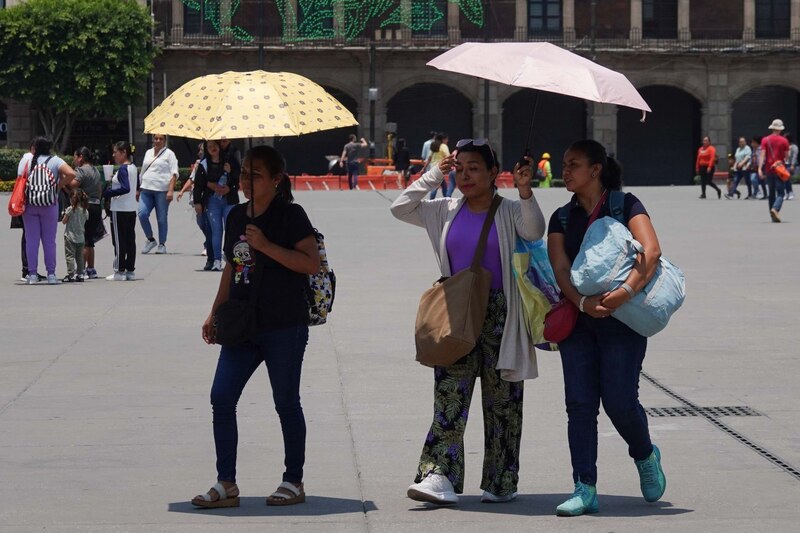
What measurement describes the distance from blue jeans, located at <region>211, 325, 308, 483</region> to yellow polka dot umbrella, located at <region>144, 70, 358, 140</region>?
90cm

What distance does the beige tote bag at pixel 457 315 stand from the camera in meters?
6.39

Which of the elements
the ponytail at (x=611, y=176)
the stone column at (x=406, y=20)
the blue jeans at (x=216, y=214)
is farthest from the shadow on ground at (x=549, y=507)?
the stone column at (x=406, y=20)

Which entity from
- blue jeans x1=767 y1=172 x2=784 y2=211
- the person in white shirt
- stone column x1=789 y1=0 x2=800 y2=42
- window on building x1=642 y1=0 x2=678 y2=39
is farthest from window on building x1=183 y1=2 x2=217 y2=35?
the person in white shirt

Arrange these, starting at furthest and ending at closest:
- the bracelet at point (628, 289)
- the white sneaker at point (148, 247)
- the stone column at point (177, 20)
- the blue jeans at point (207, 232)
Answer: the stone column at point (177, 20) < the white sneaker at point (148, 247) < the blue jeans at point (207, 232) < the bracelet at point (628, 289)

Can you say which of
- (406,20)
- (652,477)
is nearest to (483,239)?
(652,477)

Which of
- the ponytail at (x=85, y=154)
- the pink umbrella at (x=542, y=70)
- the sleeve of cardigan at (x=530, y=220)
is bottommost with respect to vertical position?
the sleeve of cardigan at (x=530, y=220)

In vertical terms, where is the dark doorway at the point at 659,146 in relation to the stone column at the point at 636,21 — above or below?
below

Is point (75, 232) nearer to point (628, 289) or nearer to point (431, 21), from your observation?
point (628, 289)

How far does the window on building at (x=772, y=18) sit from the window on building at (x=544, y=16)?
7.88 meters

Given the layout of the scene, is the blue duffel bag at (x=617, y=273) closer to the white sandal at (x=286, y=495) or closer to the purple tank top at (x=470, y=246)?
the purple tank top at (x=470, y=246)

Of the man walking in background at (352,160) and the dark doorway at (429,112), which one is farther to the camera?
the dark doorway at (429,112)

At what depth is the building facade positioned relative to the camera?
56.8 m

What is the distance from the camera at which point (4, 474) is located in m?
7.18

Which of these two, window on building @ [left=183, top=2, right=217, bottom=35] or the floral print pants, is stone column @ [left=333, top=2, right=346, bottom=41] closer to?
window on building @ [left=183, top=2, right=217, bottom=35]
